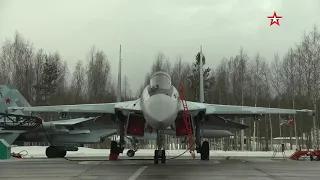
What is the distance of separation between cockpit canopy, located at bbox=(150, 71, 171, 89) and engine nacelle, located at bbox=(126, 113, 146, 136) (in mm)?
1997

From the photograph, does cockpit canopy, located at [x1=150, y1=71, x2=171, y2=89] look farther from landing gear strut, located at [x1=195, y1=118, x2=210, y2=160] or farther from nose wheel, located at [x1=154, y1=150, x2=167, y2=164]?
landing gear strut, located at [x1=195, y1=118, x2=210, y2=160]

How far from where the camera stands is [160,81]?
1332 cm

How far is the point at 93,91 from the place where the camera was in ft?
147

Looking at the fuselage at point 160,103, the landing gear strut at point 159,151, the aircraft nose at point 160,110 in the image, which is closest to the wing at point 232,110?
the landing gear strut at point 159,151

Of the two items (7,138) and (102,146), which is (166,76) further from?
(102,146)

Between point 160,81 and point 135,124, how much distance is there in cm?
244

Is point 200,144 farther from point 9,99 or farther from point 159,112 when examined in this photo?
point 9,99

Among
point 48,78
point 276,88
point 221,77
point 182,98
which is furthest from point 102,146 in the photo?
point 182,98

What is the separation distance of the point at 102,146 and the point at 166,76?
29.2 metres

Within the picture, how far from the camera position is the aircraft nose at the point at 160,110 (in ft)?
39.7

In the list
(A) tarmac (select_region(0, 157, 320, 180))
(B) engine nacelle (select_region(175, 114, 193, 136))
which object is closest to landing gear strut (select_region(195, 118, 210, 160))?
(B) engine nacelle (select_region(175, 114, 193, 136))

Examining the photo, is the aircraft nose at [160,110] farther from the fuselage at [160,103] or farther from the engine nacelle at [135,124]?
the engine nacelle at [135,124]

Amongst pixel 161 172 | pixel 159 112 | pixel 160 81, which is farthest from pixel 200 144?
pixel 161 172

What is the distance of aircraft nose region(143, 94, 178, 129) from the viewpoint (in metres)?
12.1
